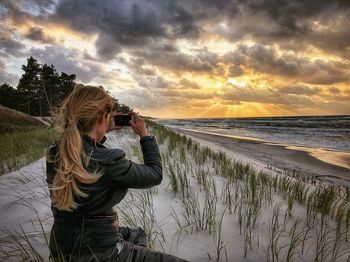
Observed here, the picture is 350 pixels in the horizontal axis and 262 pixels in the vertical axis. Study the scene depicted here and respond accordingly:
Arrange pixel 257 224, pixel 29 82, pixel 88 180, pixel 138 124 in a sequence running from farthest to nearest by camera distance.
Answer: pixel 29 82 < pixel 257 224 < pixel 138 124 < pixel 88 180

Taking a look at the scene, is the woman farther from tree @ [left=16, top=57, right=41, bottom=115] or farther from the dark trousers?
tree @ [left=16, top=57, right=41, bottom=115]

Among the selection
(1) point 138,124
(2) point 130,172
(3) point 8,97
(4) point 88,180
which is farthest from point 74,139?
(3) point 8,97

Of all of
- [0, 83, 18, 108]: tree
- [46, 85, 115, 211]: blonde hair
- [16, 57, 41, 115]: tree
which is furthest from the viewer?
[0, 83, 18, 108]: tree

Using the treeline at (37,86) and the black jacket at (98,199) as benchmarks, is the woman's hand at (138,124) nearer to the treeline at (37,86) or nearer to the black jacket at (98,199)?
the black jacket at (98,199)

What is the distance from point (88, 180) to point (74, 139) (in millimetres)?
240

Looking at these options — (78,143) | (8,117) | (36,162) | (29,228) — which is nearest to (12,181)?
(36,162)

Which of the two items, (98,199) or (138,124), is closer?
(98,199)

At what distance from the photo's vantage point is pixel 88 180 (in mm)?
1524

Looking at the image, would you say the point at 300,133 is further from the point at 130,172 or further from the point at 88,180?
the point at 88,180

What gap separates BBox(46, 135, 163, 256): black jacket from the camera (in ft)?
5.12

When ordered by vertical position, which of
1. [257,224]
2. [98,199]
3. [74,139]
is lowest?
[257,224]

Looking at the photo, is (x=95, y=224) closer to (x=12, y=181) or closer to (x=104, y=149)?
(x=104, y=149)

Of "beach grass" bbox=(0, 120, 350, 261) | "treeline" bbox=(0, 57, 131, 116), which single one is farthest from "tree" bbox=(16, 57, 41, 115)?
"beach grass" bbox=(0, 120, 350, 261)

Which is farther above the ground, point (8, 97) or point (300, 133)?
point (8, 97)
